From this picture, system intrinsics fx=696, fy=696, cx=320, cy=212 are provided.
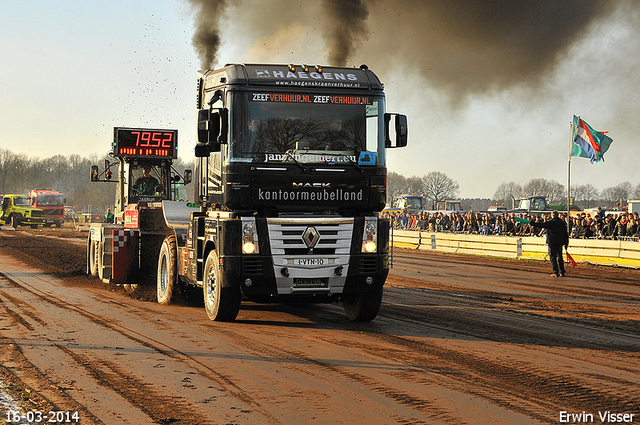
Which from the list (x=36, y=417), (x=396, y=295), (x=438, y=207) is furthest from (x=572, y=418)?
(x=438, y=207)

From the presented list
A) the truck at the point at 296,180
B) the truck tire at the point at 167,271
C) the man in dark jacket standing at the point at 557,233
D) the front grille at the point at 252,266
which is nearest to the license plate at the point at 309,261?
the truck at the point at 296,180

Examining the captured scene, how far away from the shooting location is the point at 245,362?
756cm

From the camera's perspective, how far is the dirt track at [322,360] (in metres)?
5.80

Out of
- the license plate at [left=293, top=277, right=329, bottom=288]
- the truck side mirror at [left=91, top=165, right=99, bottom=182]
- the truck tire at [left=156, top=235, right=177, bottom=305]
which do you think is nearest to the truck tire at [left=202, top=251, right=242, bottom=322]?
the license plate at [left=293, top=277, right=329, bottom=288]

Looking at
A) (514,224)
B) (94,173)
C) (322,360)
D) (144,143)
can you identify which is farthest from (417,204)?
(322,360)

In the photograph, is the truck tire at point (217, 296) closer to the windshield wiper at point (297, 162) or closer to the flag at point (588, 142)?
the windshield wiper at point (297, 162)

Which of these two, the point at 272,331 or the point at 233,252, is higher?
the point at 233,252

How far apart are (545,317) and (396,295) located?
12.4 feet

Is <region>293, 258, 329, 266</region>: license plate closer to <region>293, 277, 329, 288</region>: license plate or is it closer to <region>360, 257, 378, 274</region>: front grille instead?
<region>293, 277, 329, 288</region>: license plate

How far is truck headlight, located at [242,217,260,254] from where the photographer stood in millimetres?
9516

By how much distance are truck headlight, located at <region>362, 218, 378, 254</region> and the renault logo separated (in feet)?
2.42

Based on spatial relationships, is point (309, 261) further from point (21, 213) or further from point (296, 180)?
point (21, 213)

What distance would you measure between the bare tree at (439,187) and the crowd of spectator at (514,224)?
2459 inches

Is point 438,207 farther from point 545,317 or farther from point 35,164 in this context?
point 35,164
